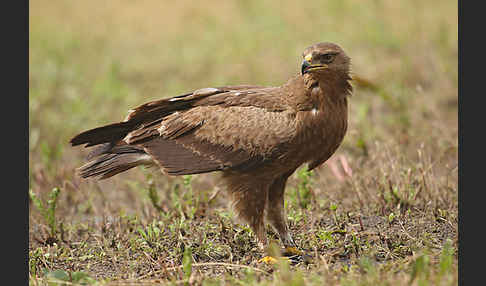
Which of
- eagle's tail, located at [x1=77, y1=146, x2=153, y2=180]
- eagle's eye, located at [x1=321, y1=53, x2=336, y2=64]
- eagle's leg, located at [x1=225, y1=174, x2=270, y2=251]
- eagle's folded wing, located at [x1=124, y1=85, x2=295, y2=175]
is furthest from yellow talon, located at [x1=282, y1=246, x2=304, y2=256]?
eagle's eye, located at [x1=321, y1=53, x2=336, y2=64]

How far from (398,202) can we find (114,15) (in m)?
7.64

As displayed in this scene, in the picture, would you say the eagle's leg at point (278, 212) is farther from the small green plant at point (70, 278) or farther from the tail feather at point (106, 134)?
the small green plant at point (70, 278)

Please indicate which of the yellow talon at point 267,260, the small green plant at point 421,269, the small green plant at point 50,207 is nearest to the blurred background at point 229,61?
the small green plant at point 50,207

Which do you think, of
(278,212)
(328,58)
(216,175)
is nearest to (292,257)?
(278,212)

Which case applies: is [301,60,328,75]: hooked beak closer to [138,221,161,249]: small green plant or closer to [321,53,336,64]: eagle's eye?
[321,53,336,64]: eagle's eye

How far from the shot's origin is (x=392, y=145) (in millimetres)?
5910

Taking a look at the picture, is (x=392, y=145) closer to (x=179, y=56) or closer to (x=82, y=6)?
(x=179, y=56)

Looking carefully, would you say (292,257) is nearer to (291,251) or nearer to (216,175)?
(291,251)

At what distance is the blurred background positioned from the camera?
667 cm

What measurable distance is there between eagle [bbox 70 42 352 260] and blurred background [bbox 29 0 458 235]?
1.26 metres

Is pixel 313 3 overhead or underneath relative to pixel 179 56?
overhead

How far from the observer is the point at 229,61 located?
357 inches

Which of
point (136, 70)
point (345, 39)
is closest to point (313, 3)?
point (345, 39)

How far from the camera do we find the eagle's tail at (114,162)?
4.59 metres
